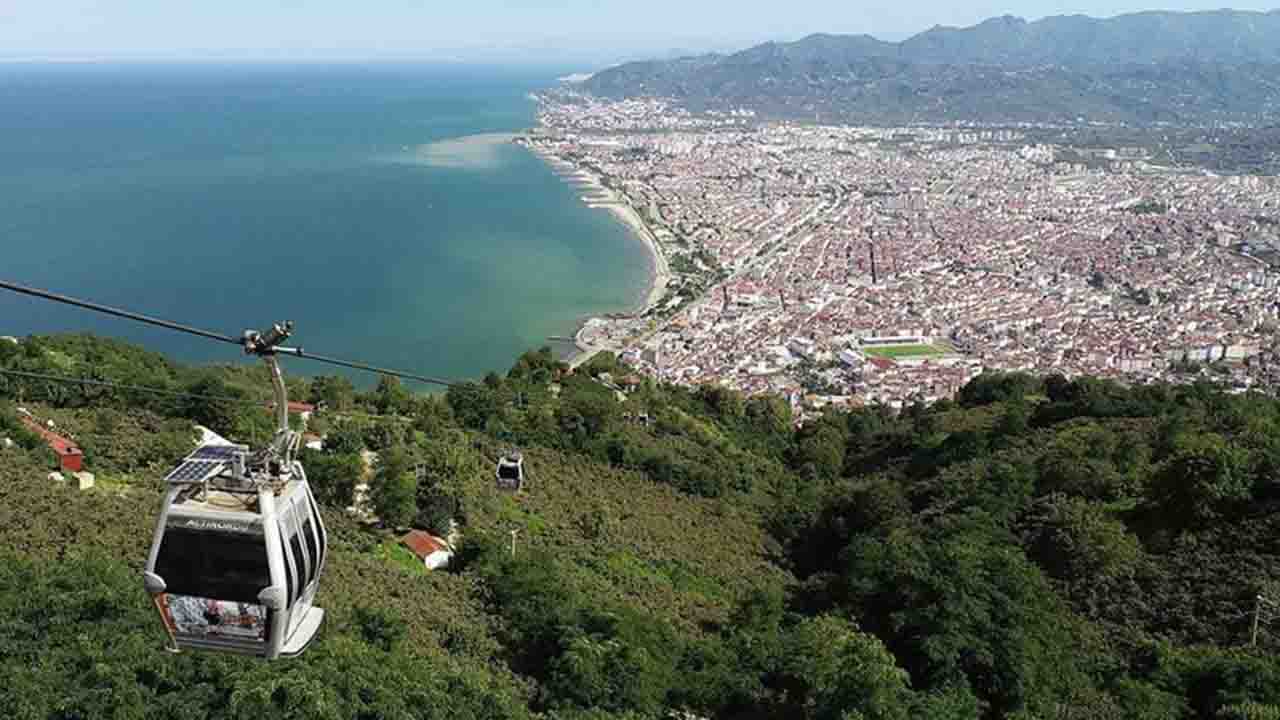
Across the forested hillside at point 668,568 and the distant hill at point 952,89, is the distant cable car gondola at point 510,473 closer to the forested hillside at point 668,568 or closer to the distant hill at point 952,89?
the forested hillside at point 668,568

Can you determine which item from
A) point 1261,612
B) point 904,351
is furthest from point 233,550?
point 904,351

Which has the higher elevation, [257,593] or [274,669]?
[257,593]

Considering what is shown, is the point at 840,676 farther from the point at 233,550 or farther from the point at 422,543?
the point at 422,543

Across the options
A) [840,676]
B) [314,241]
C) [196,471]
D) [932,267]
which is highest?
[196,471]

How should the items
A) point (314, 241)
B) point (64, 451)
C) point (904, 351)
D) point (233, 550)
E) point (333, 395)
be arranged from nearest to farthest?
point (233, 550)
point (64, 451)
point (333, 395)
point (904, 351)
point (314, 241)

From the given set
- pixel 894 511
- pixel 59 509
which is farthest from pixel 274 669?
pixel 894 511

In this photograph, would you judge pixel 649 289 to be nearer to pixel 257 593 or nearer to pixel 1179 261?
pixel 1179 261

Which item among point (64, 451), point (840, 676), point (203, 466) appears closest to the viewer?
point (203, 466)

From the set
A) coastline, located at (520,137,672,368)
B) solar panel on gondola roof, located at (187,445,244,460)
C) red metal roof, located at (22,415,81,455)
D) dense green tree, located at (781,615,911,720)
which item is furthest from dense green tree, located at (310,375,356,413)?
solar panel on gondola roof, located at (187,445,244,460)
